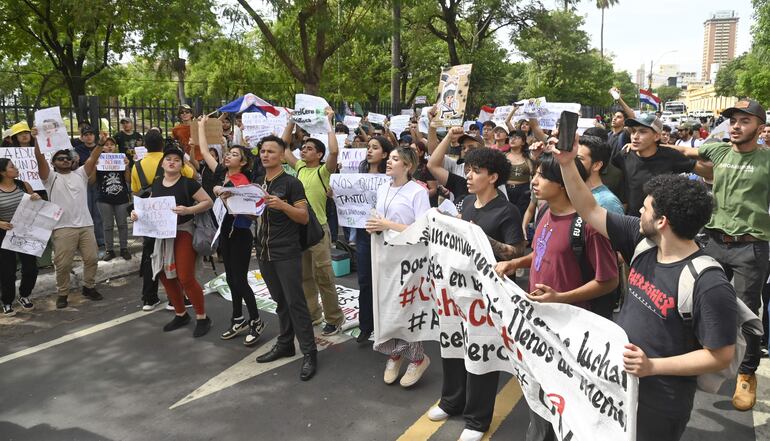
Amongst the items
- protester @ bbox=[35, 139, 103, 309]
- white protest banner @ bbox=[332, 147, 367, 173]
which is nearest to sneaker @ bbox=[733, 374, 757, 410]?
white protest banner @ bbox=[332, 147, 367, 173]

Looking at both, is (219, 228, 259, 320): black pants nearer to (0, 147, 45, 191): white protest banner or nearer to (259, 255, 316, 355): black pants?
(259, 255, 316, 355): black pants

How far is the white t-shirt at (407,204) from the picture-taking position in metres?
4.36

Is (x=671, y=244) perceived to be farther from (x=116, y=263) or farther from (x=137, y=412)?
(x=116, y=263)

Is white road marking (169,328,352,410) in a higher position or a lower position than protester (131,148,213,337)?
lower

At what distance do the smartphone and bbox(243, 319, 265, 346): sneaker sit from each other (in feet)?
11.9

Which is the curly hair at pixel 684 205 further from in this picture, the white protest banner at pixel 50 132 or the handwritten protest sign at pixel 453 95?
the white protest banner at pixel 50 132

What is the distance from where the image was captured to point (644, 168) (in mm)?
5105

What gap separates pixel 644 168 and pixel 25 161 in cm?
681

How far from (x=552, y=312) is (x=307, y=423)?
199 cm

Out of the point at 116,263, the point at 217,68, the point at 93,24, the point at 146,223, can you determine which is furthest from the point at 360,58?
the point at 146,223

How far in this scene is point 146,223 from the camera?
5410mm

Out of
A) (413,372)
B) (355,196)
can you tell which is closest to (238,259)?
(355,196)

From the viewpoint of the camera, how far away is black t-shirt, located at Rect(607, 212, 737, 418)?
83.7 inches

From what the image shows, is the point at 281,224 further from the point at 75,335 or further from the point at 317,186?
the point at 75,335
